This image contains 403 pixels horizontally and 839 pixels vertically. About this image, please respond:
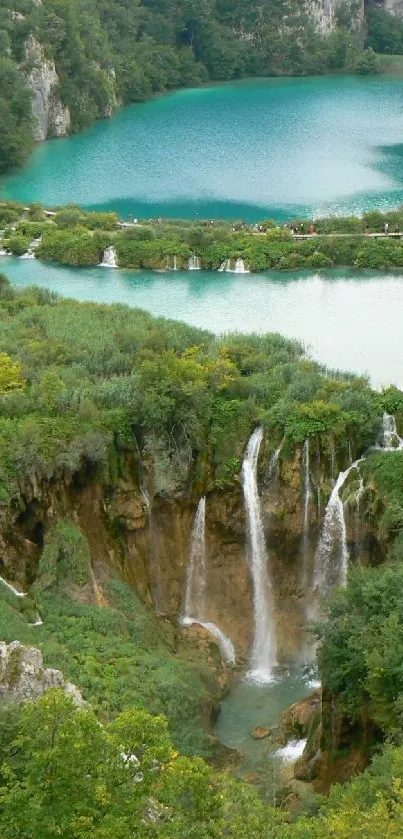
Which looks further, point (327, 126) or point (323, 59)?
point (323, 59)

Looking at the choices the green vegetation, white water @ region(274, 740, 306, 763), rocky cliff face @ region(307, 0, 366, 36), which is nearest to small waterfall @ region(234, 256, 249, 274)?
the green vegetation

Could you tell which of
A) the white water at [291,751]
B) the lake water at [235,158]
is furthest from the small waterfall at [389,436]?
the lake water at [235,158]

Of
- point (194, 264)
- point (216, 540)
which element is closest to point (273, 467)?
point (216, 540)

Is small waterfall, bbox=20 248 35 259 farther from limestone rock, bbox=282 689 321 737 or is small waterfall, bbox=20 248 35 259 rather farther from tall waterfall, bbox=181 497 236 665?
limestone rock, bbox=282 689 321 737

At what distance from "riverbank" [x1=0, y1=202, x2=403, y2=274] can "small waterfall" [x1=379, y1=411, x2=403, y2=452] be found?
18673 millimetres

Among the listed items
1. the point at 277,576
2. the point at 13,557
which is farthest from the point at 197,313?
the point at 13,557

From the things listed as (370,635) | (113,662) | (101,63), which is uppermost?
(101,63)

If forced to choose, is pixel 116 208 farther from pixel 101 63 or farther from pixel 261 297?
pixel 101 63

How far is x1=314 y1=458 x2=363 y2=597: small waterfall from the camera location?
75.3ft

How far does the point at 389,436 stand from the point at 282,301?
1451 centimetres

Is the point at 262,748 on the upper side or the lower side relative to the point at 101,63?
lower

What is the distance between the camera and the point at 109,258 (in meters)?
44.2

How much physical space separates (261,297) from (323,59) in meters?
67.3

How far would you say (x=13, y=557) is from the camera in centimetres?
2112
